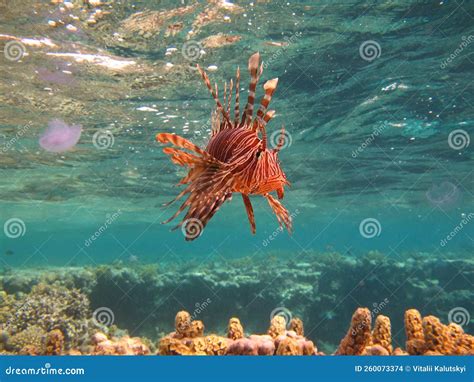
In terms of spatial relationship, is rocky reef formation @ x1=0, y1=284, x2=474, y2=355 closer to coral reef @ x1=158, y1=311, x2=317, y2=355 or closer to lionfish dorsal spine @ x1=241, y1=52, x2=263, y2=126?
coral reef @ x1=158, y1=311, x2=317, y2=355

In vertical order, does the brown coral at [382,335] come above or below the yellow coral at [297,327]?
above

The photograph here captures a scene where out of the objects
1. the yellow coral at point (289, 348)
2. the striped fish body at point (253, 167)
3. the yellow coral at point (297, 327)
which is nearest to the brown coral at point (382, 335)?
the yellow coral at point (297, 327)

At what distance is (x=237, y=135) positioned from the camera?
9.86ft

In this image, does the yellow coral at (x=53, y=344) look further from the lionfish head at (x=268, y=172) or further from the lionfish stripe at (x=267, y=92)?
the lionfish stripe at (x=267, y=92)

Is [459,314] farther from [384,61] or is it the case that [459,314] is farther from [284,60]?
[284,60]

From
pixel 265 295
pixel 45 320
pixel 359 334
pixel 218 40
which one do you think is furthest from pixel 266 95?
pixel 265 295

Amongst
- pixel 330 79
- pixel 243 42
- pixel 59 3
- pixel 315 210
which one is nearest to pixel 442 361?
pixel 243 42

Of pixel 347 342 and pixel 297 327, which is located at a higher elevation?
pixel 347 342

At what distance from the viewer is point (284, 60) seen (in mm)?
11133

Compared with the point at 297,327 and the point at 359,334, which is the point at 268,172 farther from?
the point at 297,327

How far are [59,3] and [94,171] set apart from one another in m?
15.7

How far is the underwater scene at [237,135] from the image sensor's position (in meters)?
3.82

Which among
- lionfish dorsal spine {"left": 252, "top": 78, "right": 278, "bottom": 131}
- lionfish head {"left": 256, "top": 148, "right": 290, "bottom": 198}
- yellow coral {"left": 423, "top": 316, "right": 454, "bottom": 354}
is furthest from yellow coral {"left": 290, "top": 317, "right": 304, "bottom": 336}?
lionfish dorsal spine {"left": 252, "top": 78, "right": 278, "bottom": 131}

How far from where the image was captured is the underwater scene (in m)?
3.82
